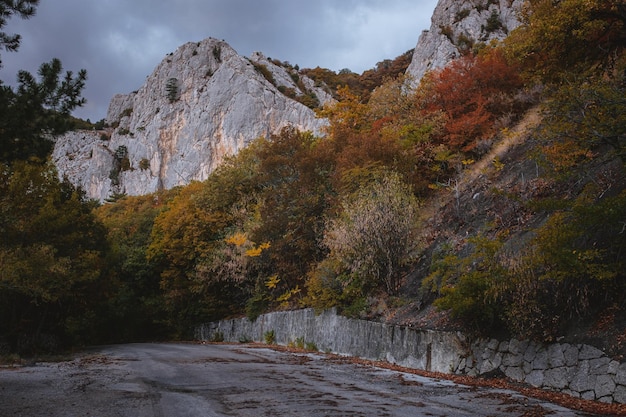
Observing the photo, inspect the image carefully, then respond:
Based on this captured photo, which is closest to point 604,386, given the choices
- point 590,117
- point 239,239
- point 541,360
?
point 541,360

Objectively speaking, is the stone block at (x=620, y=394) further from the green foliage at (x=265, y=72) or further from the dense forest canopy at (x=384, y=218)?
the green foliage at (x=265, y=72)

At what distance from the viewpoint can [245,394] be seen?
741 cm

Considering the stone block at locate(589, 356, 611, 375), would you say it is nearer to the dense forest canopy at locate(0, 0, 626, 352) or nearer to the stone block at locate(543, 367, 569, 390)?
the stone block at locate(543, 367, 569, 390)

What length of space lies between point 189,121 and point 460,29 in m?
47.6

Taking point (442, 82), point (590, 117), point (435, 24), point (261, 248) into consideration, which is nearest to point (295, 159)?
point (261, 248)

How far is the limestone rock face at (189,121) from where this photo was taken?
71.6 metres

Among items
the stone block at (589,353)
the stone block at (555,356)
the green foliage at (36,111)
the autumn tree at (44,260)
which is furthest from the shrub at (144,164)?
the stone block at (589,353)

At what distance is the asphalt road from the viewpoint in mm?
6047

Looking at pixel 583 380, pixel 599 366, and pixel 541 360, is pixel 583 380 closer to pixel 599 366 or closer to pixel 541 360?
pixel 599 366

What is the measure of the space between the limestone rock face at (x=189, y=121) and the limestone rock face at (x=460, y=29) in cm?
2009

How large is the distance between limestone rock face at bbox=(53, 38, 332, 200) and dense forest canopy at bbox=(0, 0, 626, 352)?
1403 inches

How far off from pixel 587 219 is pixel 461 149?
14619 millimetres

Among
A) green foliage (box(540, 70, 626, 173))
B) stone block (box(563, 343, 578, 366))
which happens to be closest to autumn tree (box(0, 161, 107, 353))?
stone block (box(563, 343, 578, 366))

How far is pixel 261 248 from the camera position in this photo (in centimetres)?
2448
